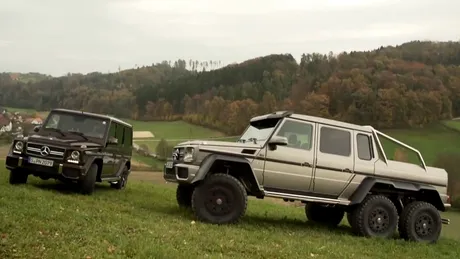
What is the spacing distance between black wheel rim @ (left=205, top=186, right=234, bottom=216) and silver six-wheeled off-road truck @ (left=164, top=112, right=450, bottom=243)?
0.06 feet

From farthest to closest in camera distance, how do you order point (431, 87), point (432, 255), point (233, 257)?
point (431, 87) < point (432, 255) < point (233, 257)

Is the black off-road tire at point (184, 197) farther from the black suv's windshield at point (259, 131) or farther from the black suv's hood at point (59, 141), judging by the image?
the black suv's hood at point (59, 141)

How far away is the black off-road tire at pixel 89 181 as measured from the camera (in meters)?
10.5

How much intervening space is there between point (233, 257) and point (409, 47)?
3635 inches

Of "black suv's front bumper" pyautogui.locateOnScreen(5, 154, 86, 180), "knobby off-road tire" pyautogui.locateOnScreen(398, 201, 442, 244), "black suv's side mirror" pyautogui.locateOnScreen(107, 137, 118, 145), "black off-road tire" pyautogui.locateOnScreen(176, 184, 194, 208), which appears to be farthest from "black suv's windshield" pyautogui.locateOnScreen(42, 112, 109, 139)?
"knobby off-road tire" pyautogui.locateOnScreen(398, 201, 442, 244)

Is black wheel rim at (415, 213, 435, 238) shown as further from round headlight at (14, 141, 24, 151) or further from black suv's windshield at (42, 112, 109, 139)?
round headlight at (14, 141, 24, 151)

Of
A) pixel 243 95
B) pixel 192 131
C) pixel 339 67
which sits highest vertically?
pixel 339 67

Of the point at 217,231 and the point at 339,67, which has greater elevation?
the point at 339,67

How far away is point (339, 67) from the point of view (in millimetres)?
83812

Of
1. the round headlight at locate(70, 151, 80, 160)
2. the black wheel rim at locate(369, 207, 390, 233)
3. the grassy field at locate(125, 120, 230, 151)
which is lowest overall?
the grassy field at locate(125, 120, 230, 151)

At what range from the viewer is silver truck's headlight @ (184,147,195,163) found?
840 centimetres

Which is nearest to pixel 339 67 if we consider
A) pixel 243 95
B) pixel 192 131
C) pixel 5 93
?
pixel 243 95

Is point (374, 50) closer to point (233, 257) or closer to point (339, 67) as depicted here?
point (339, 67)

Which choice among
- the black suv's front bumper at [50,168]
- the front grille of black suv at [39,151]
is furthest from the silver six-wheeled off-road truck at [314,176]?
the front grille of black suv at [39,151]
